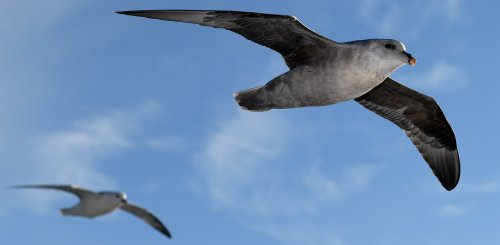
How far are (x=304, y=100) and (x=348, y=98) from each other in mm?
816

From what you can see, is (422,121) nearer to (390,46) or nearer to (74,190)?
(390,46)

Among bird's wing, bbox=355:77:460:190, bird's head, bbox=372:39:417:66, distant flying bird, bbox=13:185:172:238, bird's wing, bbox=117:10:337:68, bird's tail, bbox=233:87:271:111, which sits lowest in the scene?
distant flying bird, bbox=13:185:172:238

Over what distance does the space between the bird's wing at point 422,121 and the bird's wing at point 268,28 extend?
9.44 ft

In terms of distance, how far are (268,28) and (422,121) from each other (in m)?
5.01

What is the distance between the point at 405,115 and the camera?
15320 mm

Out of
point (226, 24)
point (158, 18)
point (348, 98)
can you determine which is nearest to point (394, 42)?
point (348, 98)

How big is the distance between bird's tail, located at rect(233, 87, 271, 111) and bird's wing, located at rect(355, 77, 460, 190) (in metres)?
3.16

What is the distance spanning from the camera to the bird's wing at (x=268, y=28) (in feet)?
38.3

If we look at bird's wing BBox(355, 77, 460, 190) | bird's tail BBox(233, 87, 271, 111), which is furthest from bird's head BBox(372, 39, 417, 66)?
bird's wing BBox(355, 77, 460, 190)

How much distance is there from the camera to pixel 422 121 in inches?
605

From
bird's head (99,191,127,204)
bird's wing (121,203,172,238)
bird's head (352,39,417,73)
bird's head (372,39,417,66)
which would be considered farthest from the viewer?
bird's wing (121,203,172,238)

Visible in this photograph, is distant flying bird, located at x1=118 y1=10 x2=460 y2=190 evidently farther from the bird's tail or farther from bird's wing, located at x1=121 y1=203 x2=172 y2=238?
bird's wing, located at x1=121 y1=203 x2=172 y2=238

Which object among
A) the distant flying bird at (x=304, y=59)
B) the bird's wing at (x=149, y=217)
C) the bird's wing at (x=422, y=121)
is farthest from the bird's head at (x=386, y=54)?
the bird's wing at (x=149, y=217)

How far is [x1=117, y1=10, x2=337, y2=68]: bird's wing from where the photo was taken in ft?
38.3
